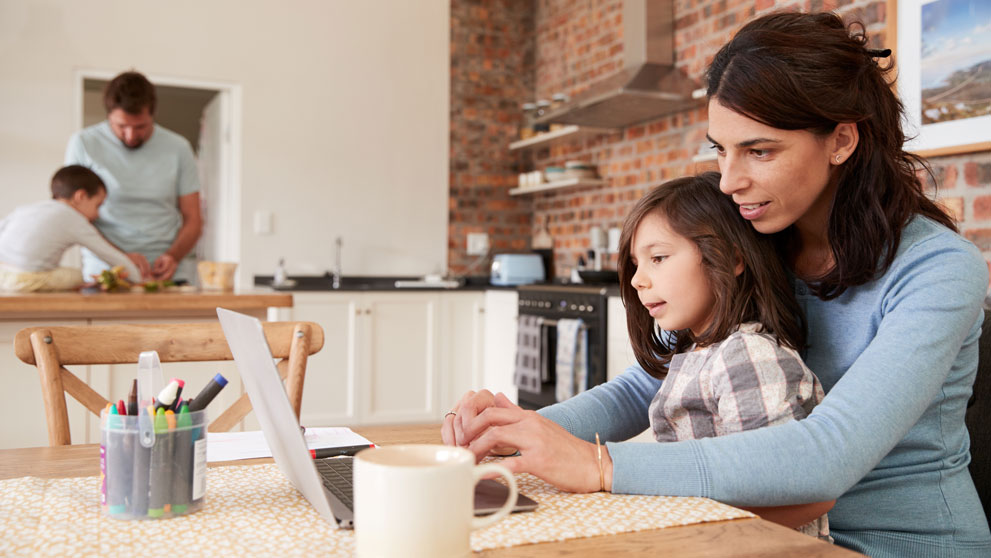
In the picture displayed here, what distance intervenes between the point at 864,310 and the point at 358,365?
3.91m

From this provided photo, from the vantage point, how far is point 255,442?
1151mm

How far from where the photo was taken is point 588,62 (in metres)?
5.18

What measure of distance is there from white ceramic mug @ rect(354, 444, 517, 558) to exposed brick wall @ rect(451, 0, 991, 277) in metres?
2.58

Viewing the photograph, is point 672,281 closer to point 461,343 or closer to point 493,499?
point 493,499

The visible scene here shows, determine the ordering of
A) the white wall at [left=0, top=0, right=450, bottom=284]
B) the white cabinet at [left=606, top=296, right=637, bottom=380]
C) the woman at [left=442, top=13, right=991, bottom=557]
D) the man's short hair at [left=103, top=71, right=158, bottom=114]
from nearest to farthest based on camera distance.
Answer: the woman at [left=442, top=13, right=991, bottom=557], the man's short hair at [left=103, top=71, right=158, bottom=114], the white cabinet at [left=606, top=296, right=637, bottom=380], the white wall at [left=0, top=0, right=450, bottom=284]

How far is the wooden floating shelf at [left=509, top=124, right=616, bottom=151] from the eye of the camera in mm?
4840

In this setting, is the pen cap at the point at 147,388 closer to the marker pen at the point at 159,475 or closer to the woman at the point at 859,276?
the marker pen at the point at 159,475

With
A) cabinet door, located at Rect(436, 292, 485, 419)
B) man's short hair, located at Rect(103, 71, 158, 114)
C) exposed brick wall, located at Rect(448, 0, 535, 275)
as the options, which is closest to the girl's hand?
man's short hair, located at Rect(103, 71, 158, 114)

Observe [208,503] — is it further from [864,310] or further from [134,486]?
[864,310]

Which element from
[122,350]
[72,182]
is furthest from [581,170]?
[122,350]

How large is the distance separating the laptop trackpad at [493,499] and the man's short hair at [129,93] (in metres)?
3.13

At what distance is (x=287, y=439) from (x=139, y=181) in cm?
349

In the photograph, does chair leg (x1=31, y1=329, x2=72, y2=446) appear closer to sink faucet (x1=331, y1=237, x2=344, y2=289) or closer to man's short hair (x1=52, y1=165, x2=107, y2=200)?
man's short hair (x1=52, y1=165, x2=107, y2=200)

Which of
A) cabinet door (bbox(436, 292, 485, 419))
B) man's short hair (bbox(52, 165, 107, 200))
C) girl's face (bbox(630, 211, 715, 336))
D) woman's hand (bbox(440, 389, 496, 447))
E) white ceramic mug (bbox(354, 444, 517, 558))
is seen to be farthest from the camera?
cabinet door (bbox(436, 292, 485, 419))
